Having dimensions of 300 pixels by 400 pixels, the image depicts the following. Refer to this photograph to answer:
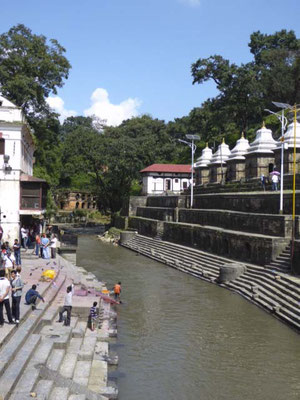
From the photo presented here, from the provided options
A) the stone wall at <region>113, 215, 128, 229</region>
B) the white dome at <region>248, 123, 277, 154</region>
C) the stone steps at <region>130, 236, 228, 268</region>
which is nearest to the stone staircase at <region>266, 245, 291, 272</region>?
the stone steps at <region>130, 236, 228, 268</region>

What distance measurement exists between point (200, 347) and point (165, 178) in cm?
4634

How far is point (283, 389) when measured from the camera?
11.2 m

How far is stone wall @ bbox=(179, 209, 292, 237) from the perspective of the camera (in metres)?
23.2

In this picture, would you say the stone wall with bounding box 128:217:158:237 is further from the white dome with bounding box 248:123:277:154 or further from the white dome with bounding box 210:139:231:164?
the white dome with bounding box 248:123:277:154

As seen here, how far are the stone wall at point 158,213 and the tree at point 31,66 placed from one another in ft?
42.3

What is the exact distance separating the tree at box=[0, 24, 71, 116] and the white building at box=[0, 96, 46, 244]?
1057 cm

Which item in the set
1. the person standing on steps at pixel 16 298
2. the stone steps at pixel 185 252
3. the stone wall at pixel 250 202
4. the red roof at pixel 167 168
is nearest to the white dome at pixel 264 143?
the stone wall at pixel 250 202

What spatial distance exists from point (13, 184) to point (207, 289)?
11.4 m

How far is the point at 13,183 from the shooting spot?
2611cm

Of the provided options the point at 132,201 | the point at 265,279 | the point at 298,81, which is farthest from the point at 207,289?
the point at 298,81

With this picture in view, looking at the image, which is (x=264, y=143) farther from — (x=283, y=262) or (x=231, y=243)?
(x=283, y=262)

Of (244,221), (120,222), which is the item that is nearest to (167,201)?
(120,222)

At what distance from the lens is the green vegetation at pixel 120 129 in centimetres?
3750

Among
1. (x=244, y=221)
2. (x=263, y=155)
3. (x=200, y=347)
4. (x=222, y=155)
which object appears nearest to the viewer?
(x=200, y=347)
